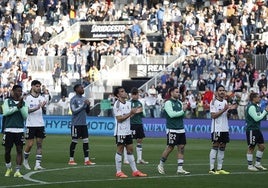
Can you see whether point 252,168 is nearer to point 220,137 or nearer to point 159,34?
point 220,137

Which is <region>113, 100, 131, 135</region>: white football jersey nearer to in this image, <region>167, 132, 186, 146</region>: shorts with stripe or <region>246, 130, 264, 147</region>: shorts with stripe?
<region>167, 132, 186, 146</region>: shorts with stripe

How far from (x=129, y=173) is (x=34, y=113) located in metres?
4.08

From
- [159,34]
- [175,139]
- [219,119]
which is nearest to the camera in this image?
[175,139]

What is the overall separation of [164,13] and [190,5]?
191cm

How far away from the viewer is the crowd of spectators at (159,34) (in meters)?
53.2

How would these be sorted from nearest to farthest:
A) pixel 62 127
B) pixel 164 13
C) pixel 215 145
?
pixel 215 145 → pixel 62 127 → pixel 164 13

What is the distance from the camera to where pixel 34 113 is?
29.9 meters

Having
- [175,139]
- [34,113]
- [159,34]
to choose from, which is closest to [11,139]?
[34,113]

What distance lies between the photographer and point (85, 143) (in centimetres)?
3155

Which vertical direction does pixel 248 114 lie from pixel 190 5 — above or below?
below

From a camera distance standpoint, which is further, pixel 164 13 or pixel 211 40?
pixel 164 13

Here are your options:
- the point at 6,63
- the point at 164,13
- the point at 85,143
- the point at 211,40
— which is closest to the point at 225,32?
the point at 211,40

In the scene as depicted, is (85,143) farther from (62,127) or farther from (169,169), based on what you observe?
(62,127)

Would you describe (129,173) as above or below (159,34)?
below
